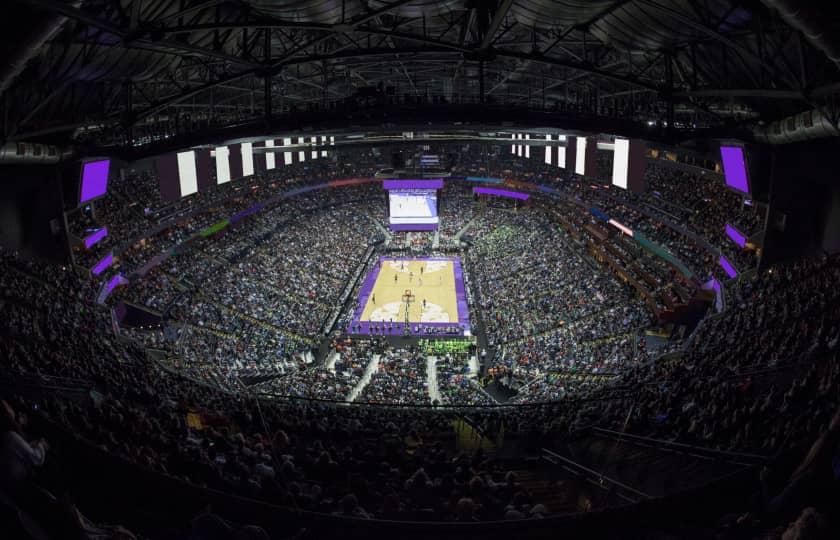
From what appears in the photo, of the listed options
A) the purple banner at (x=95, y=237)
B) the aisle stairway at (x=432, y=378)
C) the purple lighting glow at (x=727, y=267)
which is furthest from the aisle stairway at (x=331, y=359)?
the purple lighting glow at (x=727, y=267)

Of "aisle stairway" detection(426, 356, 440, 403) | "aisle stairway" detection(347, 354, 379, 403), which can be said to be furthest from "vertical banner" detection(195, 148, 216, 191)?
"aisle stairway" detection(426, 356, 440, 403)

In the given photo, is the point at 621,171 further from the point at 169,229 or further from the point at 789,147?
the point at 169,229

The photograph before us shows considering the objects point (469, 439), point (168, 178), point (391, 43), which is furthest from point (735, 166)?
point (168, 178)

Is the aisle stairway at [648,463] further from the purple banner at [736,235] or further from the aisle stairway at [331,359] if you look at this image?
the aisle stairway at [331,359]

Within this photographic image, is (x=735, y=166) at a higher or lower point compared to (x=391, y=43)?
lower

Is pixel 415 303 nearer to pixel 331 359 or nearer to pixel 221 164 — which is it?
pixel 331 359
